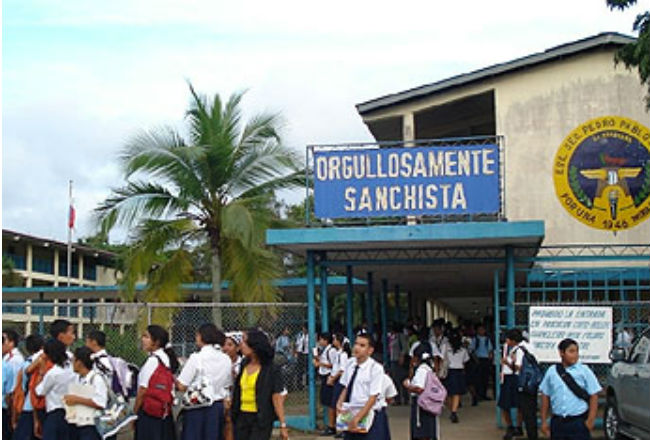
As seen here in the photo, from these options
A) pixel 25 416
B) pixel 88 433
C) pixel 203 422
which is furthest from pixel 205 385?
pixel 25 416

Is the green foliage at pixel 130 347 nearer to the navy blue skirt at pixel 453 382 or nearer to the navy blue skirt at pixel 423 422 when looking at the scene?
the navy blue skirt at pixel 453 382

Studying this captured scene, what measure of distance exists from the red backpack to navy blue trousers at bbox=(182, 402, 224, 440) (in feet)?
0.80

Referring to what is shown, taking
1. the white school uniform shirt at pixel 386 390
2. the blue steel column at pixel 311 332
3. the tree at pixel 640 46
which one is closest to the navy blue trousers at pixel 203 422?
the white school uniform shirt at pixel 386 390

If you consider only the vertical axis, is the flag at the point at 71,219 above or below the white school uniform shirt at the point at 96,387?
above

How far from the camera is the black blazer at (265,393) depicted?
8.32 meters

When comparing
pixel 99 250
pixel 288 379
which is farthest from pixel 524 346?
pixel 99 250

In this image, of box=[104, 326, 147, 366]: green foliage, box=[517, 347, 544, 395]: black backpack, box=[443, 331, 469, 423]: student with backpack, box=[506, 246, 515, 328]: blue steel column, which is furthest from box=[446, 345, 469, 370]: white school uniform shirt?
box=[104, 326, 147, 366]: green foliage

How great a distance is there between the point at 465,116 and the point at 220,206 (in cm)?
759

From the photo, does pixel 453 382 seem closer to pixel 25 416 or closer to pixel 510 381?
pixel 510 381

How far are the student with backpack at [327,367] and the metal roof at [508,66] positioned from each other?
343 inches

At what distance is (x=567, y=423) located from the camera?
8.20 meters

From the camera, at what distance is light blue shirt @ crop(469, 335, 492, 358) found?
18345mm

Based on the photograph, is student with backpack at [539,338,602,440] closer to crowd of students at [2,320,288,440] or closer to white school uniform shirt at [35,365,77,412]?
crowd of students at [2,320,288,440]

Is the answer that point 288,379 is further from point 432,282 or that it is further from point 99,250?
point 99,250
